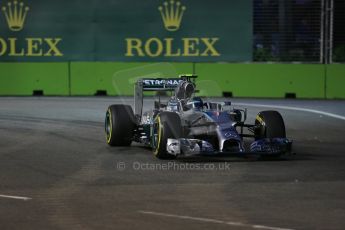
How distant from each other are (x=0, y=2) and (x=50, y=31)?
2133 mm

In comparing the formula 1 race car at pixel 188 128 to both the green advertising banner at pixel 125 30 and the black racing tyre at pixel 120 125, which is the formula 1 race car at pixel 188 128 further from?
the green advertising banner at pixel 125 30

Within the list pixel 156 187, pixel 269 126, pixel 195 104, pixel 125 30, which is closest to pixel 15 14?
pixel 125 30

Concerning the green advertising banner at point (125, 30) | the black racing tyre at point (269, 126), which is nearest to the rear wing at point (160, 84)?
the black racing tyre at point (269, 126)

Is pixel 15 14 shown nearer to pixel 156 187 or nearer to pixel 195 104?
pixel 195 104

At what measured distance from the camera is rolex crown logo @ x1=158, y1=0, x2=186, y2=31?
26969 mm

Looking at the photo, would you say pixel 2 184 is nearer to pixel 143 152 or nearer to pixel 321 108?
pixel 143 152

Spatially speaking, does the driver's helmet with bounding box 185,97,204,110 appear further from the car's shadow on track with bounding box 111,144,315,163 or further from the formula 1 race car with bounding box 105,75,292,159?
the car's shadow on track with bounding box 111,144,315,163

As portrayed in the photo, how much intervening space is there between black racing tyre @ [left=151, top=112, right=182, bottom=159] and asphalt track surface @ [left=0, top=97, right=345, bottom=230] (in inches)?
8.9

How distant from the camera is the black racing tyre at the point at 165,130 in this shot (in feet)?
36.0

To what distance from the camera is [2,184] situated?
9117 millimetres

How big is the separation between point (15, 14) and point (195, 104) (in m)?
17.0

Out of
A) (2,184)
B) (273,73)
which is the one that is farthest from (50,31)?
(2,184)

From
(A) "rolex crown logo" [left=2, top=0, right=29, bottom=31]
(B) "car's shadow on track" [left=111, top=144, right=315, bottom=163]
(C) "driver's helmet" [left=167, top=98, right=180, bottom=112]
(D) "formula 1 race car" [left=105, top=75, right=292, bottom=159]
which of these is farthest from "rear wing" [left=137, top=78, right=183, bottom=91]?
(A) "rolex crown logo" [left=2, top=0, right=29, bottom=31]

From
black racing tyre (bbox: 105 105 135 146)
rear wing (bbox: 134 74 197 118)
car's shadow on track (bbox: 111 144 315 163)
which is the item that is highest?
rear wing (bbox: 134 74 197 118)
